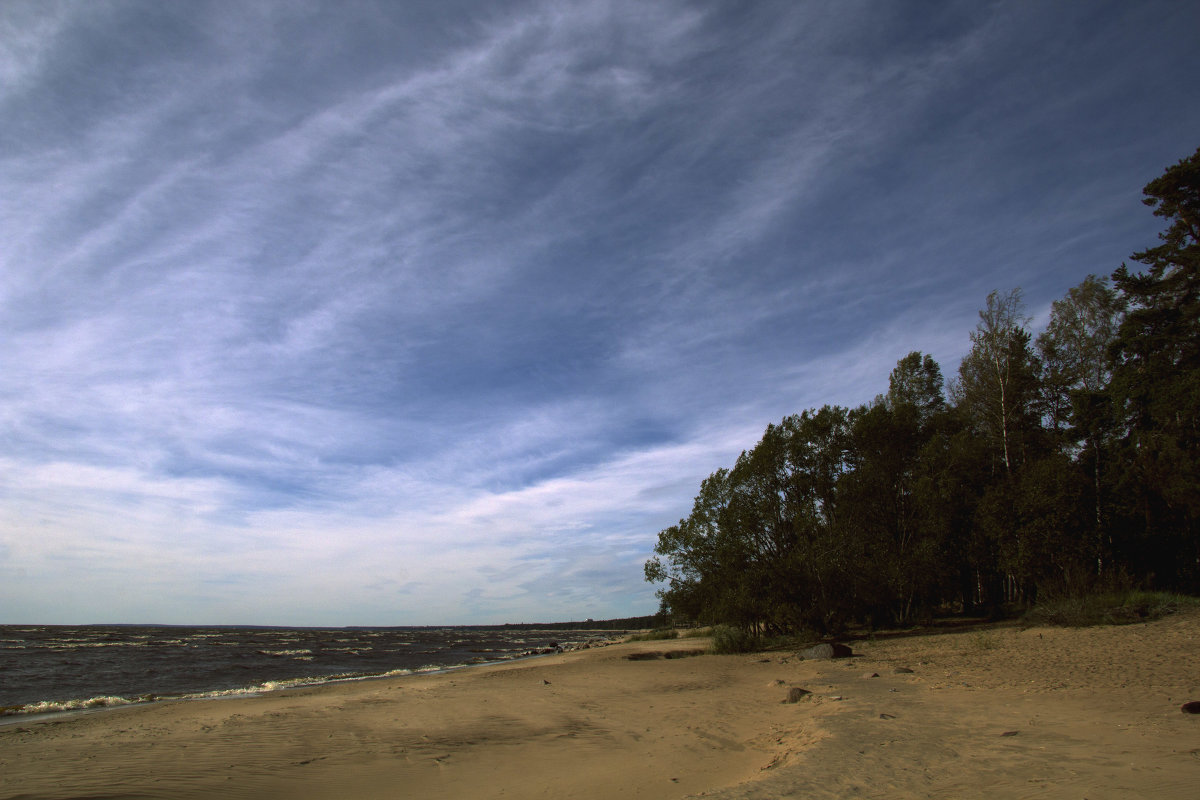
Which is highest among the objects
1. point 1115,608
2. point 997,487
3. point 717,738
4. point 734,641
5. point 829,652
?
point 997,487

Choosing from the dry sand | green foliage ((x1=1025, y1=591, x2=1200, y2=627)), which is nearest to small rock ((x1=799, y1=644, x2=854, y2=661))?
the dry sand

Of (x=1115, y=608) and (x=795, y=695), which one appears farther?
(x=1115, y=608)

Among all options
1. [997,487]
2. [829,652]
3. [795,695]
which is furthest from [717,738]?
[997,487]

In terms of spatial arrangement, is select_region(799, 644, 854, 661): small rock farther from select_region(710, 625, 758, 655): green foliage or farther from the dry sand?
select_region(710, 625, 758, 655): green foliage

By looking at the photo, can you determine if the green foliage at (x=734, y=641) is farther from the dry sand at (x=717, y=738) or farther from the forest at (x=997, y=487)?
the dry sand at (x=717, y=738)

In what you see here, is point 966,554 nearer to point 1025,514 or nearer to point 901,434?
point 1025,514

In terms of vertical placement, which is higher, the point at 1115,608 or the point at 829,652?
the point at 1115,608

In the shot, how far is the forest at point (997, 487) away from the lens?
22.3m

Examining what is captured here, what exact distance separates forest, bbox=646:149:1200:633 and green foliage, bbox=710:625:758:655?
817 mm

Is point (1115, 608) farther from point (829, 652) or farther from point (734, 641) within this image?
point (734, 641)

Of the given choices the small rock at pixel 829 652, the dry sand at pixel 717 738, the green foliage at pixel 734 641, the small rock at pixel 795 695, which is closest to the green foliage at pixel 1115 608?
the dry sand at pixel 717 738

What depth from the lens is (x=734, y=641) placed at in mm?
26234

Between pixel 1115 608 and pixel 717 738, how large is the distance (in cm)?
1757

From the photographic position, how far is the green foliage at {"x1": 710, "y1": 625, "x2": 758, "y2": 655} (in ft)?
85.6
